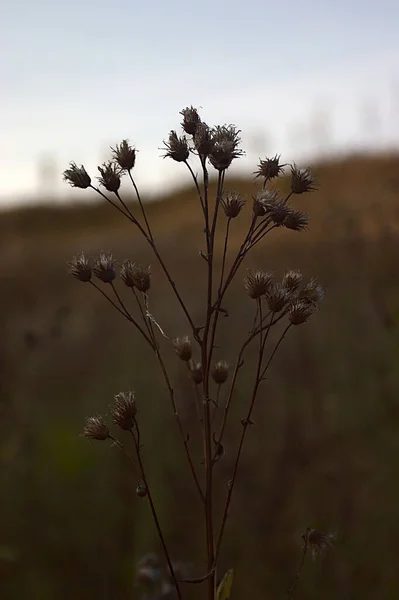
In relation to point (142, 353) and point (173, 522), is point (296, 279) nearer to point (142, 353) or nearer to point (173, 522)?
point (173, 522)

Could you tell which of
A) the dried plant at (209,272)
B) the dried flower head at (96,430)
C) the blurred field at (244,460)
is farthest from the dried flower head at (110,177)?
the blurred field at (244,460)

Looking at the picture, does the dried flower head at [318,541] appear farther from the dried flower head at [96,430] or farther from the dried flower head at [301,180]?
the dried flower head at [301,180]

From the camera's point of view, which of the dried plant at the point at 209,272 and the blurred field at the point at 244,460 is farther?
the blurred field at the point at 244,460

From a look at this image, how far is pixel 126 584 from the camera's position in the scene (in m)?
2.31

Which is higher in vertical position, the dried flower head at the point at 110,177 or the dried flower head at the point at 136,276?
the dried flower head at the point at 110,177

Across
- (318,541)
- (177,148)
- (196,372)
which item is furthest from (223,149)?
(318,541)

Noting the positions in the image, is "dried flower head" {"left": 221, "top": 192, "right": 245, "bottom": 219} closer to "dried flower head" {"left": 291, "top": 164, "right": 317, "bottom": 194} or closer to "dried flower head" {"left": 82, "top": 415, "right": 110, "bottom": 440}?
"dried flower head" {"left": 291, "top": 164, "right": 317, "bottom": 194}

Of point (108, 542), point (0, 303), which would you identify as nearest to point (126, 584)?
point (108, 542)

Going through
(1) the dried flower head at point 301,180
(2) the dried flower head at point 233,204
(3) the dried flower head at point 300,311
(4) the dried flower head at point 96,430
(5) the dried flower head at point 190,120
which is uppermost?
(5) the dried flower head at point 190,120

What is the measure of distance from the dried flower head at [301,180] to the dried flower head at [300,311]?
0.75 feet

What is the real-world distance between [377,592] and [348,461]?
0.71 m

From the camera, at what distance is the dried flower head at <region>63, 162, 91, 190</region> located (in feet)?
3.89

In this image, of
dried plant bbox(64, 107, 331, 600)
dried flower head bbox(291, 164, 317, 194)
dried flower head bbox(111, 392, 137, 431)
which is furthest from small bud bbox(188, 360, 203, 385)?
dried flower head bbox(291, 164, 317, 194)

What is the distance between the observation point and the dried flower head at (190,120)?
114cm
